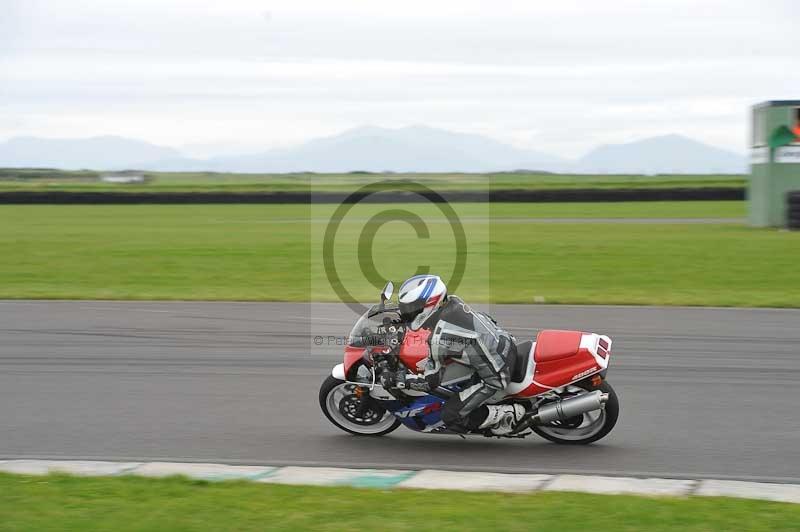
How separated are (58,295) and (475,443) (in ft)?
42.1

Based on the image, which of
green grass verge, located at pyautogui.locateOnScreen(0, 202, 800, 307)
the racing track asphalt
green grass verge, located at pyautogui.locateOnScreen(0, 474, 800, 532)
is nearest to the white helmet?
the racing track asphalt

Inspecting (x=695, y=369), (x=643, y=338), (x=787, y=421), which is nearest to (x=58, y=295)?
(x=643, y=338)

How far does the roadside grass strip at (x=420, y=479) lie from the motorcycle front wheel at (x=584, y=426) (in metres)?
1.04

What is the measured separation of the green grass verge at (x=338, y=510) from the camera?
569 centimetres

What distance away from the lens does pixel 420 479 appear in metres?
7.06

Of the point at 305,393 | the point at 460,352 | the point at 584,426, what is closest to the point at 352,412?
the point at 460,352

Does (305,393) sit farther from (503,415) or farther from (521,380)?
(521,380)

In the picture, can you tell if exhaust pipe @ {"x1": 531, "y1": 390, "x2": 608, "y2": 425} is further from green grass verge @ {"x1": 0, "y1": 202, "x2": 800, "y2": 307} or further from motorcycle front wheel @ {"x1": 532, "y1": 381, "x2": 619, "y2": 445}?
green grass verge @ {"x1": 0, "y1": 202, "x2": 800, "y2": 307}

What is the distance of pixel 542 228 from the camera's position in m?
35.9

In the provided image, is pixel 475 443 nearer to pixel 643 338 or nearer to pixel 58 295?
pixel 643 338

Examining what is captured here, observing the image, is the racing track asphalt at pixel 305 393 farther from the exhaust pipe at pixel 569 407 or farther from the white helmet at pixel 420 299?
the white helmet at pixel 420 299

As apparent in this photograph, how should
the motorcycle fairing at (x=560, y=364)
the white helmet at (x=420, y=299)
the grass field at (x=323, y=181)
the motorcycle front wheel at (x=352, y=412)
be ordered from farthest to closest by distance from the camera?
the grass field at (x=323, y=181), the motorcycle front wheel at (x=352, y=412), the motorcycle fairing at (x=560, y=364), the white helmet at (x=420, y=299)

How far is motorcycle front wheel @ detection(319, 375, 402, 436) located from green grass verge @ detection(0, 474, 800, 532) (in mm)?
1921

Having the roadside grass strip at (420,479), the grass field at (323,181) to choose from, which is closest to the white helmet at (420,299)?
the roadside grass strip at (420,479)
